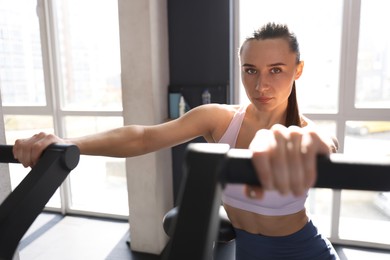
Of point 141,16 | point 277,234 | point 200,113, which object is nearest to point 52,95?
Answer: point 141,16

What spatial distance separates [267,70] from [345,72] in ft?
5.61

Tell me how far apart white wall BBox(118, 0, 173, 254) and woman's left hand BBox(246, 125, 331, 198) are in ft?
6.56

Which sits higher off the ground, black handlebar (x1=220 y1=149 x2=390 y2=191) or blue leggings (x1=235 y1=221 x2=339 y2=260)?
black handlebar (x1=220 y1=149 x2=390 y2=191)

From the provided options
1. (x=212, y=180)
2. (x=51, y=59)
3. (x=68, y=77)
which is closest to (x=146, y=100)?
(x=68, y=77)

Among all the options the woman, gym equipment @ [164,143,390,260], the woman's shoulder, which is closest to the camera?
gym equipment @ [164,143,390,260]

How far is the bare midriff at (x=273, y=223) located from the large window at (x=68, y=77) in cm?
213

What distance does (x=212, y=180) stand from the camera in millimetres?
357

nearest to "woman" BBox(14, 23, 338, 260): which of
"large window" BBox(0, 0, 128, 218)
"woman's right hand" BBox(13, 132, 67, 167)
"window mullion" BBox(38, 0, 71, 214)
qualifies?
"woman's right hand" BBox(13, 132, 67, 167)

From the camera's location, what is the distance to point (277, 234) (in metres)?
1.01

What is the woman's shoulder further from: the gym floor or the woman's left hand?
the gym floor

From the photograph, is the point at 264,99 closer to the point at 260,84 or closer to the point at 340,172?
the point at 260,84

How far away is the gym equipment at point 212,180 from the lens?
35cm

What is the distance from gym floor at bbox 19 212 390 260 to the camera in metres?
2.49

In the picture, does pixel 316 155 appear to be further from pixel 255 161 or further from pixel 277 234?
pixel 277 234
